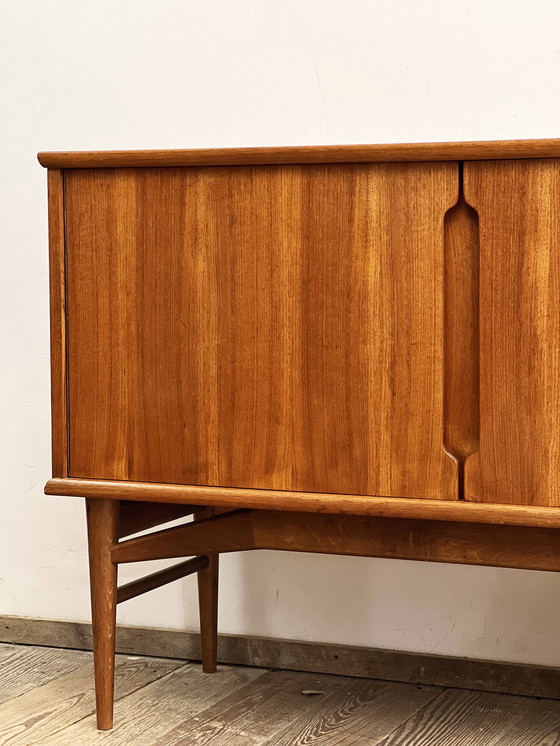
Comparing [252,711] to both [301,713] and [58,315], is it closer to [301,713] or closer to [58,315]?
[301,713]

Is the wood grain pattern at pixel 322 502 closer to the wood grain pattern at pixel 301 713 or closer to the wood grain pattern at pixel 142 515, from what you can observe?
the wood grain pattern at pixel 142 515

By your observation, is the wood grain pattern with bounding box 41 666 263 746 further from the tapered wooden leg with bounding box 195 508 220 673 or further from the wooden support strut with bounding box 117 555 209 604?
the wooden support strut with bounding box 117 555 209 604

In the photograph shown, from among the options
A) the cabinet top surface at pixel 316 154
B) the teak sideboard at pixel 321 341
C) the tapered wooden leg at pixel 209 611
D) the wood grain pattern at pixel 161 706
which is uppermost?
the cabinet top surface at pixel 316 154

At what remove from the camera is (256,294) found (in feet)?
4.19

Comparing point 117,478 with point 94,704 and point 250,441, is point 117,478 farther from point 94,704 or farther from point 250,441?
point 94,704

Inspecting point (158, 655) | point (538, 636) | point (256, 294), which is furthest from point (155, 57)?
point (538, 636)

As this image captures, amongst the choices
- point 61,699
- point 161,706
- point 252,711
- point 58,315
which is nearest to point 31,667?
point 61,699

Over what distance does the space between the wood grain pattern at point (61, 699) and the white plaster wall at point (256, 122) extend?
0.13 meters

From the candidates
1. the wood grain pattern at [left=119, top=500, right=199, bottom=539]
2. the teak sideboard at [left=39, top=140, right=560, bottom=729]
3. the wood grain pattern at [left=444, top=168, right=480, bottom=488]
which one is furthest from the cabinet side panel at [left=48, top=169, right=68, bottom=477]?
the wood grain pattern at [left=444, top=168, right=480, bottom=488]

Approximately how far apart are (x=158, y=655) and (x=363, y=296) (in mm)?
1024

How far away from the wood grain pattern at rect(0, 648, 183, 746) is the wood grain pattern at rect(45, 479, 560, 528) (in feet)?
1.35

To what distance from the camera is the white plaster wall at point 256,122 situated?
1.70 metres

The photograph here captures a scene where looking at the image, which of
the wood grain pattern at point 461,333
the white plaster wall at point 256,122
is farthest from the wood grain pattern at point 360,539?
the white plaster wall at point 256,122

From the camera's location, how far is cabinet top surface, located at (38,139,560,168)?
1.16 meters
